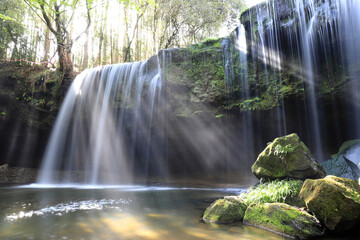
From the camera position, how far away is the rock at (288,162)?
180 inches

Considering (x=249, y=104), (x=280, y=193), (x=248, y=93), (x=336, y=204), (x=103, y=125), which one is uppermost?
(x=248, y=93)

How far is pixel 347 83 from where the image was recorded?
24.0 ft

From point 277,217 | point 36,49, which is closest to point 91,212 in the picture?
point 277,217

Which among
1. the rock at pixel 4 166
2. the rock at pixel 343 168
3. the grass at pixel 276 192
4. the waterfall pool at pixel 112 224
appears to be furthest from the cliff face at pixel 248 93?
the waterfall pool at pixel 112 224

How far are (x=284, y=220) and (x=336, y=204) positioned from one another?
70 cm

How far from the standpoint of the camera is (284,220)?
322 centimetres

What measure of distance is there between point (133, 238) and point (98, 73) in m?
10.4

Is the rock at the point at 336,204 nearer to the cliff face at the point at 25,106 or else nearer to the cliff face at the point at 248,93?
the cliff face at the point at 248,93

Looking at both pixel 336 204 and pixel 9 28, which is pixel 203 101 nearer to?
pixel 336 204

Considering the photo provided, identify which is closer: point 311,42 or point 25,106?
point 311,42

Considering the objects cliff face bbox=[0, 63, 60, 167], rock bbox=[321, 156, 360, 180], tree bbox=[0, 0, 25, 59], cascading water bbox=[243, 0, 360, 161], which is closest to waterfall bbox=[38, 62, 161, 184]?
cliff face bbox=[0, 63, 60, 167]

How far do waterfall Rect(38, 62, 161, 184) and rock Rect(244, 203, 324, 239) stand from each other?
7.14m

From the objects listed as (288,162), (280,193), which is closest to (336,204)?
(280,193)

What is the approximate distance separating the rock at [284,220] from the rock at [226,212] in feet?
0.58
